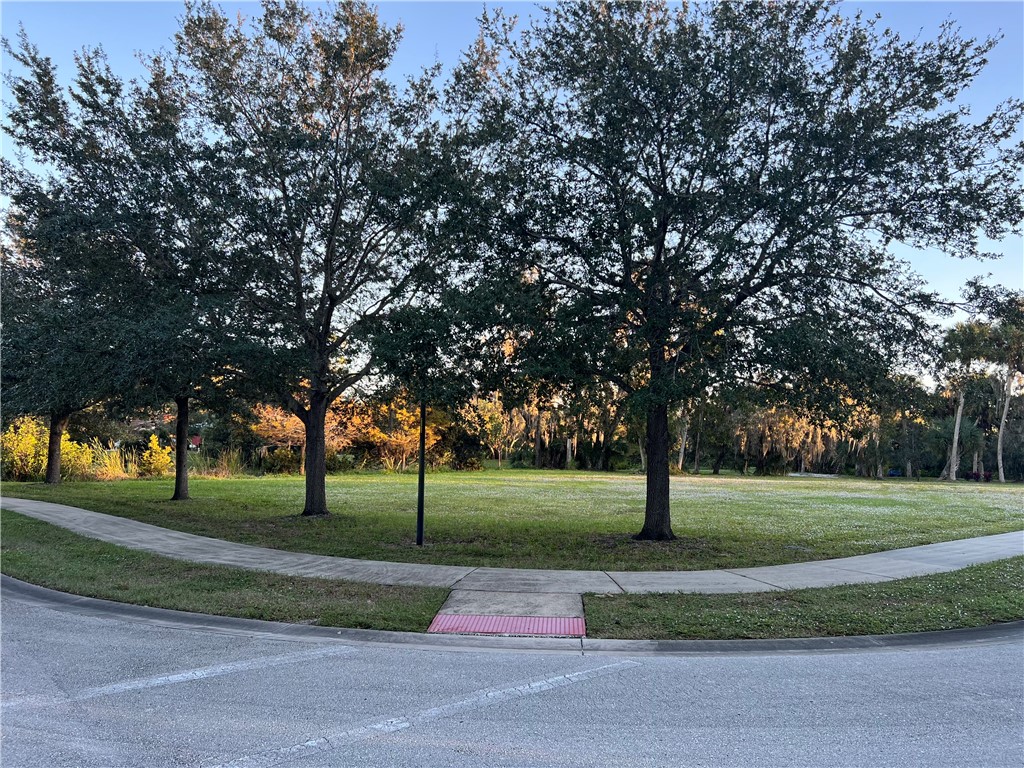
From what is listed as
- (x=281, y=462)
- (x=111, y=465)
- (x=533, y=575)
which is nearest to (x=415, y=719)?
(x=533, y=575)

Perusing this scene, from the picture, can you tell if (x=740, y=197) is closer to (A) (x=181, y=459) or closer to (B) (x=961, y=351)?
(B) (x=961, y=351)

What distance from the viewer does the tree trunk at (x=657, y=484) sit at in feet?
41.8

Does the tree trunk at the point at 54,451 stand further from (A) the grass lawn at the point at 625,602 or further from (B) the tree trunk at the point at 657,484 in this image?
(B) the tree trunk at the point at 657,484

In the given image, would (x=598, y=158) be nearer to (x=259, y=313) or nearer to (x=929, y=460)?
(x=259, y=313)

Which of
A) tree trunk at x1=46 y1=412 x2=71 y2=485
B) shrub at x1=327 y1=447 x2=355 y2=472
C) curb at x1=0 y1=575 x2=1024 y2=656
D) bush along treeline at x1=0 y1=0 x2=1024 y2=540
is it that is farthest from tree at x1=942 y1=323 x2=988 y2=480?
shrub at x1=327 y1=447 x2=355 y2=472

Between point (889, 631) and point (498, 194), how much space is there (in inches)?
336

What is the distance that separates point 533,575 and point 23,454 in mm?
25832

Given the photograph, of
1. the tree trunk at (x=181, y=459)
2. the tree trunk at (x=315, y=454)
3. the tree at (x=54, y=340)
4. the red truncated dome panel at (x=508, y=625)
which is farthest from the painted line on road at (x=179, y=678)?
the tree trunk at (x=181, y=459)

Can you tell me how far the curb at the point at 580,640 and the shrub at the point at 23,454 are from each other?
77.4ft

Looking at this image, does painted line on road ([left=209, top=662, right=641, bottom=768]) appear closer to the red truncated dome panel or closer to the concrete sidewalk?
the red truncated dome panel

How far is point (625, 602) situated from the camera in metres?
7.69

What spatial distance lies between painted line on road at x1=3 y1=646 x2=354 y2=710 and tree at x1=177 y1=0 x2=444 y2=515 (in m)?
7.68

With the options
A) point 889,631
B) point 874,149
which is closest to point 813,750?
point 889,631

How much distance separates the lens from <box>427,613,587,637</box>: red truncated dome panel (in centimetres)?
664
